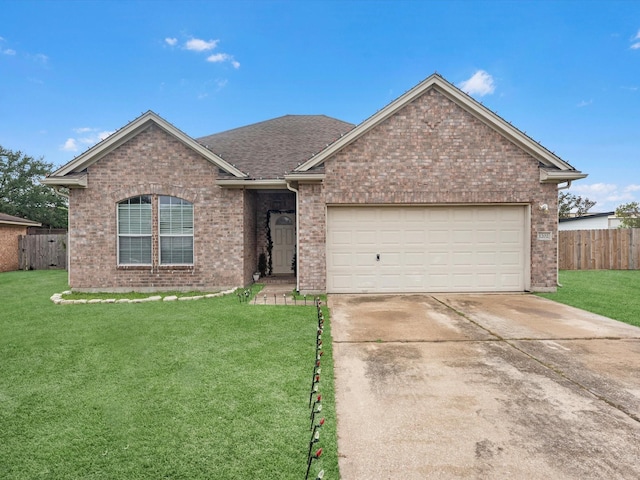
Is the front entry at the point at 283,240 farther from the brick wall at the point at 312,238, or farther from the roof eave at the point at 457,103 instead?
the roof eave at the point at 457,103

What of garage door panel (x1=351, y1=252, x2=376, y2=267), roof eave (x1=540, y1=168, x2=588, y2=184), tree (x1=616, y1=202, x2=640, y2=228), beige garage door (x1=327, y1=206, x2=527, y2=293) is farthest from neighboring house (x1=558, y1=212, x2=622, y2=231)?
garage door panel (x1=351, y1=252, x2=376, y2=267)

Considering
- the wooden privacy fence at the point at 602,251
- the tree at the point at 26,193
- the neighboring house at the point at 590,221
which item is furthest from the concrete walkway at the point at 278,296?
the tree at the point at 26,193

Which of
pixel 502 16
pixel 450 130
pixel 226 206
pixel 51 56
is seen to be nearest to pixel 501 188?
pixel 450 130

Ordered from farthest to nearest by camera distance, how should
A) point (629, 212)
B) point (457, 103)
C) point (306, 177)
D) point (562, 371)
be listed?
point (629, 212), point (457, 103), point (306, 177), point (562, 371)

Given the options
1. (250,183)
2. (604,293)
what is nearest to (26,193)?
(250,183)

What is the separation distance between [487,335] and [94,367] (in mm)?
5812

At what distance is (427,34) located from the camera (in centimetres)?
1831

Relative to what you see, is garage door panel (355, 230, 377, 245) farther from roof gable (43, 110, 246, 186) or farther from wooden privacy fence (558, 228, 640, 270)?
wooden privacy fence (558, 228, 640, 270)

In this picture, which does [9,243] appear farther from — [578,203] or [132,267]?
[578,203]

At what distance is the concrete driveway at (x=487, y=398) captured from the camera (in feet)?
8.23

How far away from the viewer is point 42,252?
55.8 ft

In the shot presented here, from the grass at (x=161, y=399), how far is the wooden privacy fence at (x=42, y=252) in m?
12.5

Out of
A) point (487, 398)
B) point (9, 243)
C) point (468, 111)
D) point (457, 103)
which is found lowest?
point (487, 398)

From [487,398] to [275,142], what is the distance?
11499 millimetres
